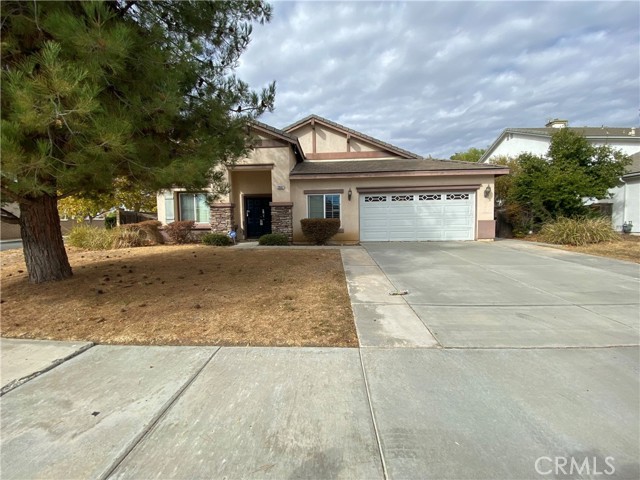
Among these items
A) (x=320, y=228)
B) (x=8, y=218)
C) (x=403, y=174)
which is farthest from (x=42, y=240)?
(x=403, y=174)

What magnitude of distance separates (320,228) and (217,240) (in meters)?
4.32

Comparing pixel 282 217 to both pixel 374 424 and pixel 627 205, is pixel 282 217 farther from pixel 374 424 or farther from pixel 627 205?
pixel 627 205

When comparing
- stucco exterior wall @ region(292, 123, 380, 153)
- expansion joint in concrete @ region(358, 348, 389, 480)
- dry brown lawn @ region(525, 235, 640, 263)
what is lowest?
expansion joint in concrete @ region(358, 348, 389, 480)

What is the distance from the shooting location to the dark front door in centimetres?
1684

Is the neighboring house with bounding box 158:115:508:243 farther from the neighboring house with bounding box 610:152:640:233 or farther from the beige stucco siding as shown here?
the neighboring house with bounding box 610:152:640:233

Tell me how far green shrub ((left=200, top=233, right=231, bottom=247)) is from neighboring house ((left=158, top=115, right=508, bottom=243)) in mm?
632

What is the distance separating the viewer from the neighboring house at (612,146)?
63.6 ft

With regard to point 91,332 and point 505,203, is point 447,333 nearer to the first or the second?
point 91,332

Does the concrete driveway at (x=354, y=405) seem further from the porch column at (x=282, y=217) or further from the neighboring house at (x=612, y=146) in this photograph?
the neighboring house at (x=612, y=146)

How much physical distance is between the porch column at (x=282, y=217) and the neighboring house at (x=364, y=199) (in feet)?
0.14

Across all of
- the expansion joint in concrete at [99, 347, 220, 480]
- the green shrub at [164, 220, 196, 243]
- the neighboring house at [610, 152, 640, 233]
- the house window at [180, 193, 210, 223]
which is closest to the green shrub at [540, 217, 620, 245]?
the neighboring house at [610, 152, 640, 233]

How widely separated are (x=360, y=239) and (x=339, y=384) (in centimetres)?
1230

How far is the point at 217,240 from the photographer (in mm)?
13875

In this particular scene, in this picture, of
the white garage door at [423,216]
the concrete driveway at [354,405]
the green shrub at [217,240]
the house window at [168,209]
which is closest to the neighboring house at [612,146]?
the white garage door at [423,216]
